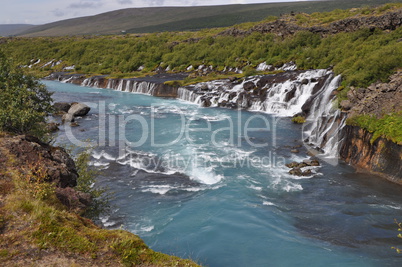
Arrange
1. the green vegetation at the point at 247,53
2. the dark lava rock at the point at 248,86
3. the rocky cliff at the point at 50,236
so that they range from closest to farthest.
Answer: the rocky cliff at the point at 50,236 → the green vegetation at the point at 247,53 → the dark lava rock at the point at 248,86

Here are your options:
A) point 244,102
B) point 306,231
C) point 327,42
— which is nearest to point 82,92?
point 244,102

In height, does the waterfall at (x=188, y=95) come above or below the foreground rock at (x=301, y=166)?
above

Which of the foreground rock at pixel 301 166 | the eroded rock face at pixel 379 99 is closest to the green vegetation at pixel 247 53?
the eroded rock face at pixel 379 99

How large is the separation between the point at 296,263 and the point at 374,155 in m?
13.1

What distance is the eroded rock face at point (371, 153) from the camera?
2248cm

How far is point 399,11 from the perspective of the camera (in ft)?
170

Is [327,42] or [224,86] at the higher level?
[327,42]

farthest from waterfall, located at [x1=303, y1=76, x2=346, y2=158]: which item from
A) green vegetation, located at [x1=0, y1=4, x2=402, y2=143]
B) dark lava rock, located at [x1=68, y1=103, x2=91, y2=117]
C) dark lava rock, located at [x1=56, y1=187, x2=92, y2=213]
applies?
dark lava rock, located at [x1=68, y1=103, x2=91, y2=117]

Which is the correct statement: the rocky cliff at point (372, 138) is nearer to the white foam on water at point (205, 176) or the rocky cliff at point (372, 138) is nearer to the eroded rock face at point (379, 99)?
the eroded rock face at point (379, 99)

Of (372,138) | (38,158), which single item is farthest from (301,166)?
(38,158)

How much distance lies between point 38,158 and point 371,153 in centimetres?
2182

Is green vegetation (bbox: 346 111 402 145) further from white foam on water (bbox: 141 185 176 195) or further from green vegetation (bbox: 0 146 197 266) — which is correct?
green vegetation (bbox: 0 146 197 266)

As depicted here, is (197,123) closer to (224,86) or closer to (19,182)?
(224,86)

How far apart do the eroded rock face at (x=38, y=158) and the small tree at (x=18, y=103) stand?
169 cm
